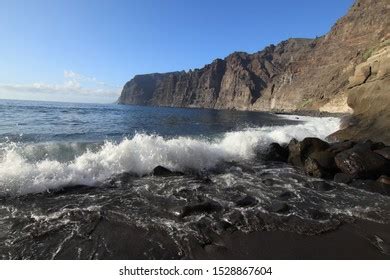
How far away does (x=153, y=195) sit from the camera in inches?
397

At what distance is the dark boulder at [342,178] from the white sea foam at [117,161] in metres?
5.44

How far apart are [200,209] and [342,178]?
708 centimetres

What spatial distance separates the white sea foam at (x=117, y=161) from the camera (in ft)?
35.5

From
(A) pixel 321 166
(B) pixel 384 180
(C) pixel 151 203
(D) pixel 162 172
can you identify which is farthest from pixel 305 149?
(C) pixel 151 203

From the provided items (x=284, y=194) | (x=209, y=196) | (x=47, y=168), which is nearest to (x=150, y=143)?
(x=47, y=168)

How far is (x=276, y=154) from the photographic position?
16703 mm

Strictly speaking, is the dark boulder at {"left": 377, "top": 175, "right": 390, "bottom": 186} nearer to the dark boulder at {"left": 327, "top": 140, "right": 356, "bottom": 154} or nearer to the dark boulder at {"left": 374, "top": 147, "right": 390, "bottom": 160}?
the dark boulder at {"left": 374, "top": 147, "right": 390, "bottom": 160}

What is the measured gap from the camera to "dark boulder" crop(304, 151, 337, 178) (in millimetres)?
13016

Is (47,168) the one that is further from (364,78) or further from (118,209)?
(364,78)

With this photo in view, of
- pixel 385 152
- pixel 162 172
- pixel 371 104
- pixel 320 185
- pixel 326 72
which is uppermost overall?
pixel 326 72

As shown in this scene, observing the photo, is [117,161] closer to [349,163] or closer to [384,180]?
[349,163]

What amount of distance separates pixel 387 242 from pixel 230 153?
33.9 ft

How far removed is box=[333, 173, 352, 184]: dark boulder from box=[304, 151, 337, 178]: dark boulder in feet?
1.39

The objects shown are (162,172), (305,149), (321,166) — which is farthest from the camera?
(305,149)
